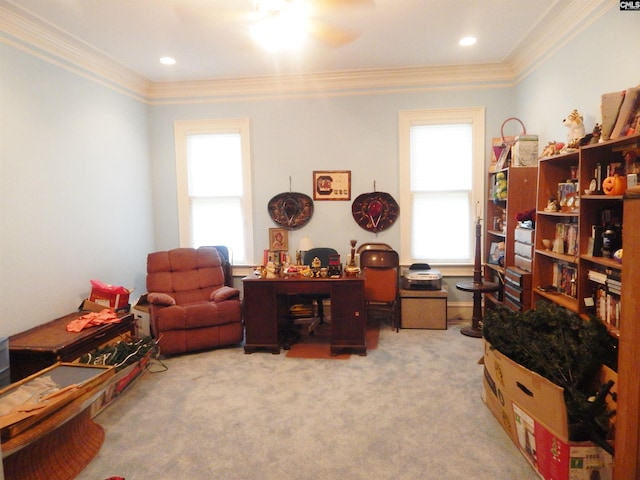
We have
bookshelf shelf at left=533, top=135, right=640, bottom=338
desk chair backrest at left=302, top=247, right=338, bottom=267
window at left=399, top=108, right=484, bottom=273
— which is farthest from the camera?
desk chair backrest at left=302, top=247, right=338, bottom=267

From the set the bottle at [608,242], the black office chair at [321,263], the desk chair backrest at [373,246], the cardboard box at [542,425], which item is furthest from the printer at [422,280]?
the bottle at [608,242]

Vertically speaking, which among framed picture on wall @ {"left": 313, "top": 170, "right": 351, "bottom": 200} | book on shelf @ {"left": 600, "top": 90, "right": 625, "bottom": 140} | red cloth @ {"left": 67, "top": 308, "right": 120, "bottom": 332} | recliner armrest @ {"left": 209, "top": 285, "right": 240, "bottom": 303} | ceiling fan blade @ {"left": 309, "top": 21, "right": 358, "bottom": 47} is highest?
ceiling fan blade @ {"left": 309, "top": 21, "right": 358, "bottom": 47}

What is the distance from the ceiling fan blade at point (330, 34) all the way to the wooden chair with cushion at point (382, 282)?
2.13 m

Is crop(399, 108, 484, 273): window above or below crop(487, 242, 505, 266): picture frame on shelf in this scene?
above

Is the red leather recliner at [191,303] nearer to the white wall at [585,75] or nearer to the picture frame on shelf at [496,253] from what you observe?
the picture frame on shelf at [496,253]

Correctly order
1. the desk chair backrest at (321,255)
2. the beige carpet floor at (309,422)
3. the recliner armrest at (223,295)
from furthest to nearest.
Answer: the desk chair backrest at (321,255), the recliner armrest at (223,295), the beige carpet floor at (309,422)

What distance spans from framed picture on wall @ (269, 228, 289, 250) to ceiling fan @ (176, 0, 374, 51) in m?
2.12

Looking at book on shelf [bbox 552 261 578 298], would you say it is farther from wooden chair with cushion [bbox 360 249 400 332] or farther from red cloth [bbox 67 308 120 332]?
red cloth [bbox 67 308 120 332]

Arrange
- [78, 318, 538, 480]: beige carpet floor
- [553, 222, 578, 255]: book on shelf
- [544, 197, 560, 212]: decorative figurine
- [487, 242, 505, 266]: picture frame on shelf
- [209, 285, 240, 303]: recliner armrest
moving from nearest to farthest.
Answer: [78, 318, 538, 480]: beige carpet floor, [553, 222, 578, 255]: book on shelf, [544, 197, 560, 212]: decorative figurine, [209, 285, 240, 303]: recliner armrest, [487, 242, 505, 266]: picture frame on shelf

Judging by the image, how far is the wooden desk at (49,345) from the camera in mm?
2574

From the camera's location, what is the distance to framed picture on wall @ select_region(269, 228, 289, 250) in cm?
466

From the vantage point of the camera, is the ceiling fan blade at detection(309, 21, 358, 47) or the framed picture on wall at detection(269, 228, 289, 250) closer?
the ceiling fan blade at detection(309, 21, 358, 47)

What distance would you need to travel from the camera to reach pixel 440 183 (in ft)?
14.6

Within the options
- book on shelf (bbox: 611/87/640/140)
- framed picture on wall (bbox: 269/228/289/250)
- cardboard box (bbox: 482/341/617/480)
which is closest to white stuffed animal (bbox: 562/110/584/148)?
book on shelf (bbox: 611/87/640/140)
